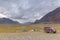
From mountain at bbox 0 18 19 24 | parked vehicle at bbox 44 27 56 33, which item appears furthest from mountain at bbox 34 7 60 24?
mountain at bbox 0 18 19 24

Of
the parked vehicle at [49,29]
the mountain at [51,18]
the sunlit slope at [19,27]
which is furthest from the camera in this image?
the parked vehicle at [49,29]

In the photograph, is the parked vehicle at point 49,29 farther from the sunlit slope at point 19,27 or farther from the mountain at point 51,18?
the mountain at point 51,18

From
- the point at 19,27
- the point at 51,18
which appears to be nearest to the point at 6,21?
the point at 19,27

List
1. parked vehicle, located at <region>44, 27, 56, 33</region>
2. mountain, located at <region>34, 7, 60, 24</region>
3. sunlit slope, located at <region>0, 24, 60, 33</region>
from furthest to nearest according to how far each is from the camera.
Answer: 1. parked vehicle, located at <region>44, 27, 56, 33</region>
2. mountain, located at <region>34, 7, 60, 24</region>
3. sunlit slope, located at <region>0, 24, 60, 33</region>

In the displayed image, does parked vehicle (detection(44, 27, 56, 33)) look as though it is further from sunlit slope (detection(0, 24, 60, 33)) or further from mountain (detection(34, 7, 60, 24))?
mountain (detection(34, 7, 60, 24))

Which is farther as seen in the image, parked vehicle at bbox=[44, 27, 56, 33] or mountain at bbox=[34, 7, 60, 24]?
parked vehicle at bbox=[44, 27, 56, 33]

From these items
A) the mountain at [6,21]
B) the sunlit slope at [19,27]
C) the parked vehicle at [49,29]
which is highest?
the mountain at [6,21]

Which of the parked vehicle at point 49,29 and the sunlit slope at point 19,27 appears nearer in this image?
the sunlit slope at point 19,27

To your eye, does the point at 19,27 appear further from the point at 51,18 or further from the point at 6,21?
the point at 51,18

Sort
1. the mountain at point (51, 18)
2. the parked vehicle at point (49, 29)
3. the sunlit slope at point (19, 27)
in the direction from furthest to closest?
the parked vehicle at point (49, 29) < the mountain at point (51, 18) < the sunlit slope at point (19, 27)

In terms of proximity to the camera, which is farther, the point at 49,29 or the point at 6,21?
the point at 49,29

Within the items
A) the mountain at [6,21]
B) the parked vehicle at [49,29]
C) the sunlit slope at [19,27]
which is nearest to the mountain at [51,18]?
the sunlit slope at [19,27]

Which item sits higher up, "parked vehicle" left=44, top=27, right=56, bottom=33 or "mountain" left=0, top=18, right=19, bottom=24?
"mountain" left=0, top=18, right=19, bottom=24

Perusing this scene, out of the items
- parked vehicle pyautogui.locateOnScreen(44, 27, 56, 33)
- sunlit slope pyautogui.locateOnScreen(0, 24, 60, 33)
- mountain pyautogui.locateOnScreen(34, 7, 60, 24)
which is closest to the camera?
sunlit slope pyautogui.locateOnScreen(0, 24, 60, 33)
